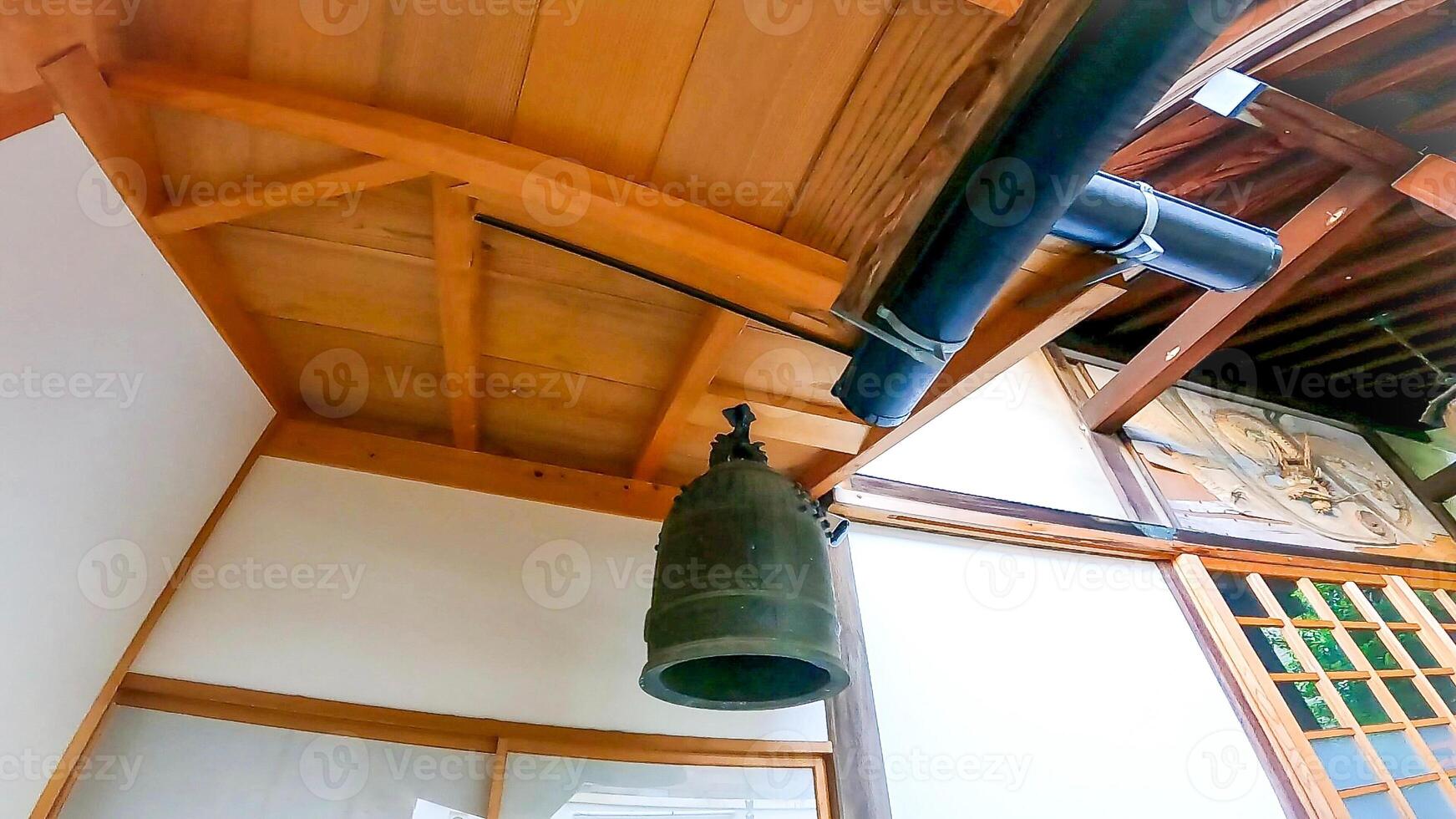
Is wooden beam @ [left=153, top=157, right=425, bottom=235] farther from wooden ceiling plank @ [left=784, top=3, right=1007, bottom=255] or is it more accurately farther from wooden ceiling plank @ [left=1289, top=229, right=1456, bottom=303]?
wooden ceiling plank @ [left=1289, top=229, right=1456, bottom=303]

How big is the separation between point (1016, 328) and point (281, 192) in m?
1.22

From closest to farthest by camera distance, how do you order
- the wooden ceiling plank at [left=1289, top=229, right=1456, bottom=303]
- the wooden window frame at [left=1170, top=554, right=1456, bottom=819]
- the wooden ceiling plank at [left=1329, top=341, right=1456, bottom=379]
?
the wooden window frame at [left=1170, top=554, right=1456, bottom=819] < the wooden ceiling plank at [left=1289, top=229, right=1456, bottom=303] < the wooden ceiling plank at [left=1329, top=341, right=1456, bottom=379]

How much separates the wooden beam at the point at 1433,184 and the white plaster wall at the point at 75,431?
3.81 m

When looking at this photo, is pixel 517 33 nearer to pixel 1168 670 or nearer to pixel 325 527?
pixel 325 527

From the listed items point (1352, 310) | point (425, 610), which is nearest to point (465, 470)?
point (425, 610)

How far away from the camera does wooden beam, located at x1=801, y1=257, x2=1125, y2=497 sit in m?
1.12

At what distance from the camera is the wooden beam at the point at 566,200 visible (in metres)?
0.94

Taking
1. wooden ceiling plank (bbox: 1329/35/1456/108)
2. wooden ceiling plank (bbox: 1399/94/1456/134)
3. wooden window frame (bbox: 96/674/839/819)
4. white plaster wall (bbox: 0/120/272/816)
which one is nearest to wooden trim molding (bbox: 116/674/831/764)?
wooden window frame (bbox: 96/674/839/819)

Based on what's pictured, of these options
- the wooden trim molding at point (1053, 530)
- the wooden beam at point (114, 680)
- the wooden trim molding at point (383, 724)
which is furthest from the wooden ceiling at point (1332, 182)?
the wooden beam at point (114, 680)

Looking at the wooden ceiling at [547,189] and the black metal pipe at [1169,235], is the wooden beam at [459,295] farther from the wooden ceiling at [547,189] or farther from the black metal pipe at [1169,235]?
the black metal pipe at [1169,235]

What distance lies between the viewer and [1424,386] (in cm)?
411

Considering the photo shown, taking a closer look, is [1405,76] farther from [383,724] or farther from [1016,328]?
[383,724]

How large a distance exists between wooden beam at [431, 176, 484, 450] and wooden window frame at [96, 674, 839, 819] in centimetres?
63

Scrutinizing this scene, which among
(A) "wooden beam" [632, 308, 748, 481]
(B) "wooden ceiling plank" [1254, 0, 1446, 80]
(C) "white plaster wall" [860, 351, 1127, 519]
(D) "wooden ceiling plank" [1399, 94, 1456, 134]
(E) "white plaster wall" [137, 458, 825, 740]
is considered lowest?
(E) "white plaster wall" [137, 458, 825, 740]
